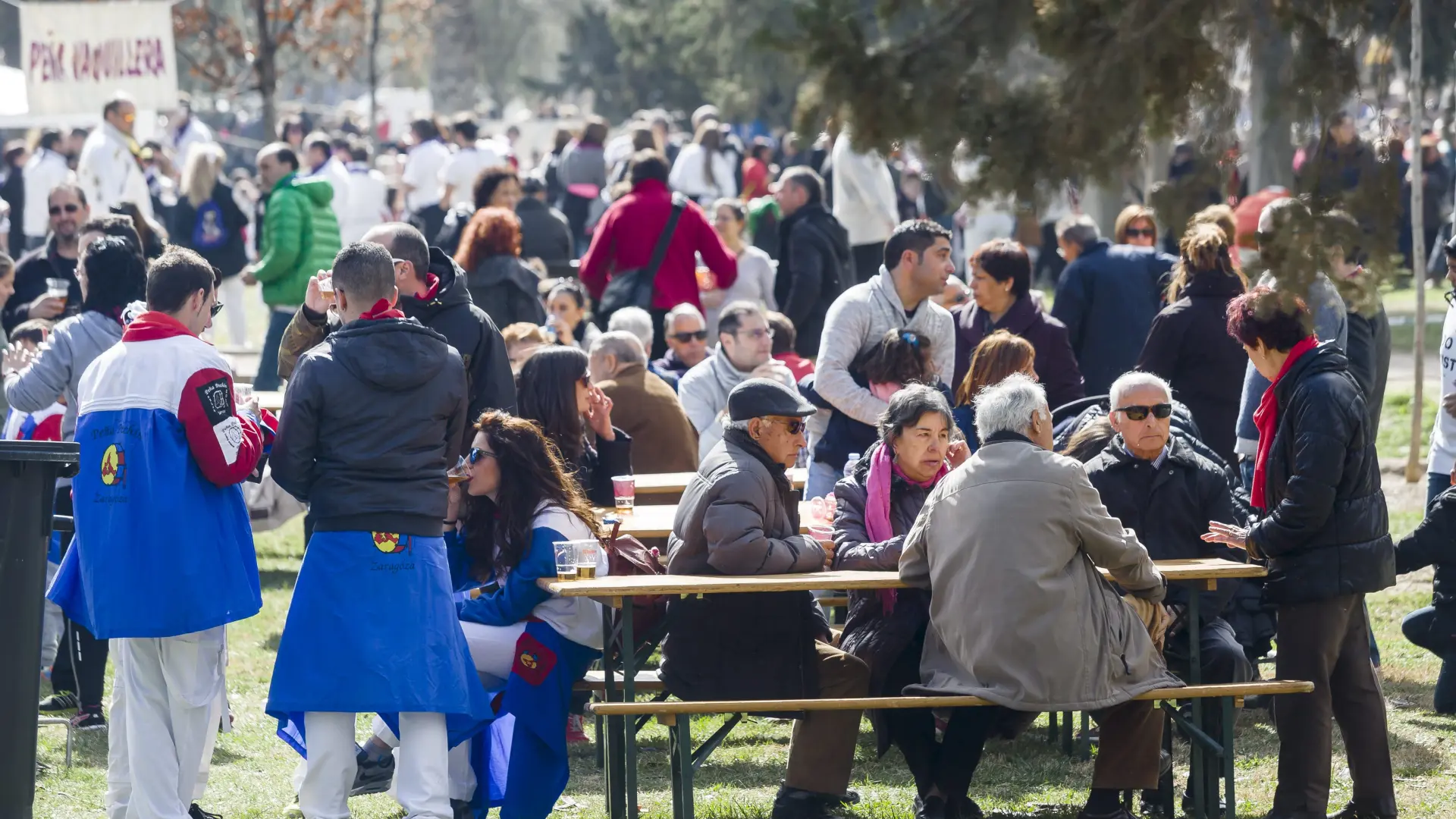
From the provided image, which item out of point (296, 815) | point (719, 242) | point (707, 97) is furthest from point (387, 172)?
point (296, 815)

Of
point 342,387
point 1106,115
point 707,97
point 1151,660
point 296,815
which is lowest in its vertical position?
point 296,815

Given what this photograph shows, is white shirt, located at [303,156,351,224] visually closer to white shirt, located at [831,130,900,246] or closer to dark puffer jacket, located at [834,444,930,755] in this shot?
white shirt, located at [831,130,900,246]

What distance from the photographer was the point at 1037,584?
5688mm

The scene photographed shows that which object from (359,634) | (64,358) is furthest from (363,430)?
(64,358)

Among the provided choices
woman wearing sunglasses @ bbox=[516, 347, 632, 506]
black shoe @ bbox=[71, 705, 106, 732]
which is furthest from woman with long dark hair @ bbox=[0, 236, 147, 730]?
woman wearing sunglasses @ bbox=[516, 347, 632, 506]

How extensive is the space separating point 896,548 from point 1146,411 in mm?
1036

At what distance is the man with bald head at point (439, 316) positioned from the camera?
23.1ft

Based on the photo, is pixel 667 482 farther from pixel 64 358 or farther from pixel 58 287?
pixel 58 287

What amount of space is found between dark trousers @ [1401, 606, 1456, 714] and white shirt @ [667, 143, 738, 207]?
1217cm

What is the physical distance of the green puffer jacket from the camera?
1221 centimetres

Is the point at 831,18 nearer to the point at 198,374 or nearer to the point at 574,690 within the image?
the point at 198,374

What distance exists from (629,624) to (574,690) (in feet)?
2.09

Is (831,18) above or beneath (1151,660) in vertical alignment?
above

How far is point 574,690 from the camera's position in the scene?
655cm
